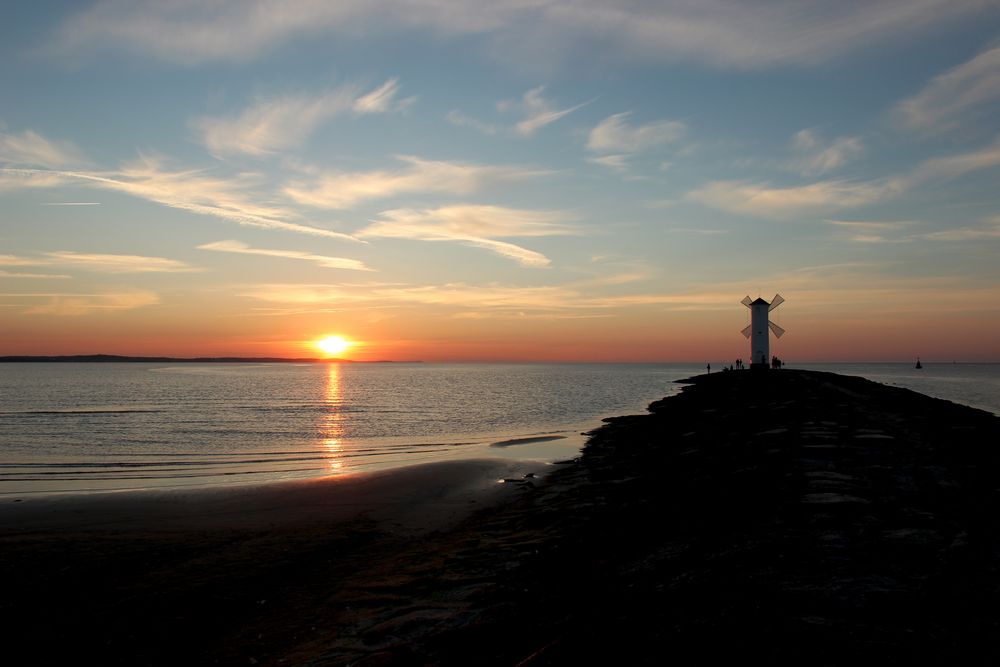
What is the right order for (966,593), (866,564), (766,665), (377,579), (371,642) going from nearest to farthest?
(766,665)
(966,593)
(866,564)
(371,642)
(377,579)

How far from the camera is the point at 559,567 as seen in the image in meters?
10.7

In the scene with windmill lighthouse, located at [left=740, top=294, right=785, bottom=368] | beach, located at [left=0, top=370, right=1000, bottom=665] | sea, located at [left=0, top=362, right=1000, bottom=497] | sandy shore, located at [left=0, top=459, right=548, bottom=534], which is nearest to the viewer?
beach, located at [left=0, top=370, right=1000, bottom=665]

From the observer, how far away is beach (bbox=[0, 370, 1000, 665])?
21.8 ft

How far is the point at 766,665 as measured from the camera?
559 cm

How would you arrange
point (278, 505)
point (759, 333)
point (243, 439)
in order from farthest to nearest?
point (759, 333) < point (243, 439) < point (278, 505)

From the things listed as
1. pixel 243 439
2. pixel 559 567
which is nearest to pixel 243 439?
pixel 243 439

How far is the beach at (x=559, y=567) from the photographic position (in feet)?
21.8

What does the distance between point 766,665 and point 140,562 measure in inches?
476

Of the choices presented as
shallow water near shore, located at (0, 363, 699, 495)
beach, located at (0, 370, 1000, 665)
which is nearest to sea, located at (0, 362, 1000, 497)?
shallow water near shore, located at (0, 363, 699, 495)

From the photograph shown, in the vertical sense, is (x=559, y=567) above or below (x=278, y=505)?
above

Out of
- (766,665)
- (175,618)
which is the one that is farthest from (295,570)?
(766,665)

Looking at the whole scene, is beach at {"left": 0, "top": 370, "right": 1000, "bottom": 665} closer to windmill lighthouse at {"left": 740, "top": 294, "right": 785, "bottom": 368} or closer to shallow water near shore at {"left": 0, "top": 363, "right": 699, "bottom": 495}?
shallow water near shore at {"left": 0, "top": 363, "right": 699, "bottom": 495}

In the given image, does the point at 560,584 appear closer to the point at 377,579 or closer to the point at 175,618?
the point at 377,579

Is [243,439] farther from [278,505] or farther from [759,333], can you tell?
[759,333]
